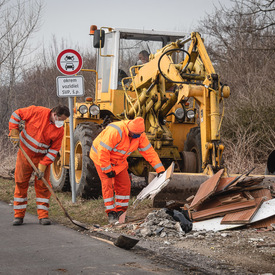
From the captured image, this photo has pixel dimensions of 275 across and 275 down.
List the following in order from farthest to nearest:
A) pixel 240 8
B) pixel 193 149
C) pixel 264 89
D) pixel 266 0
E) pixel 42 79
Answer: pixel 42 79 → pixel 240 8 → pixel 266 0 → pixel 264 89 → pixel 193 149

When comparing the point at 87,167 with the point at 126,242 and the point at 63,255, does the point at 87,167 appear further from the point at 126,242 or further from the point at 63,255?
the point at 63,255

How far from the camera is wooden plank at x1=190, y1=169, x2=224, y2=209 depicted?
6617 millimetres

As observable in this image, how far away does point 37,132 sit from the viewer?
724 centimetres

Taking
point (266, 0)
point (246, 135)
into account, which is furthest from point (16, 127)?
point (266, 0)

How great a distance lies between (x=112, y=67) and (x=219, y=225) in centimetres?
443

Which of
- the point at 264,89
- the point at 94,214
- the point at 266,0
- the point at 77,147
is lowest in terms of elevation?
the point at 94,214

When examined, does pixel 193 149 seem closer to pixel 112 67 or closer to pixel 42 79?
pixel 112 67

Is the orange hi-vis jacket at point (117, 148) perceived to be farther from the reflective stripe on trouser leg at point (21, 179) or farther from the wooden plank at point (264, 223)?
the wooden plank at point (264, 223)

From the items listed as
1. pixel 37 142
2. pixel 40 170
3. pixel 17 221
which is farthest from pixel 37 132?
pixel 17 221

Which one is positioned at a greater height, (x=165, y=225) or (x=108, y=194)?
(x=108, y=194)

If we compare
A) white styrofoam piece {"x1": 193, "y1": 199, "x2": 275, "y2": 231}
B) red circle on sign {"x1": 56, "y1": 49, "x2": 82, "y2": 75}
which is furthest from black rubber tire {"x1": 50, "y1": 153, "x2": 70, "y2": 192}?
white styrofoam piece {"x1": 193, "y1": 199, "x2": 275, "y2": 231}

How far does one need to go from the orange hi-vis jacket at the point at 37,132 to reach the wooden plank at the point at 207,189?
2.23 m

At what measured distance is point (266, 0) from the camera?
51.0 ft

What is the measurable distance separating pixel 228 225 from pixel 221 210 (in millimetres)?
396
